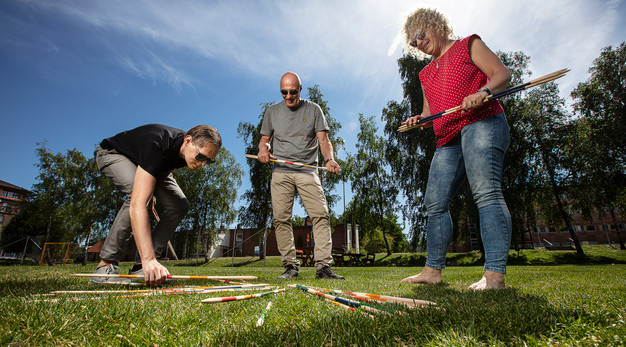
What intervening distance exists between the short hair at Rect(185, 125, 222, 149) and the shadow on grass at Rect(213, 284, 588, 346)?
6.94ft

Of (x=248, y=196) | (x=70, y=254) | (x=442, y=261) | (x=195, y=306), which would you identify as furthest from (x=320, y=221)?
(x=70, y=254)

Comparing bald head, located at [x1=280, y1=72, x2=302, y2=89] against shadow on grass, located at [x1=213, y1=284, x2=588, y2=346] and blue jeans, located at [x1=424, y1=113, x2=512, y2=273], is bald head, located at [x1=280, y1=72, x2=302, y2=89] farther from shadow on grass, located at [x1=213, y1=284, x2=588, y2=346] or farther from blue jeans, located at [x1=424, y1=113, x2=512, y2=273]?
shadow on grass, located at [x1=213, y1=284, x2=588, y2=346]

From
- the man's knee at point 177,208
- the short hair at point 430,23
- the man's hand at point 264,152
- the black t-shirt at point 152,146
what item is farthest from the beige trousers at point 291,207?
the short hair at point 430,23

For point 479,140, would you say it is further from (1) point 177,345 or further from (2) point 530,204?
(2) point 530,204

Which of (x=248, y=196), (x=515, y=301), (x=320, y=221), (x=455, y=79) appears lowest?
(x=515, y=301)

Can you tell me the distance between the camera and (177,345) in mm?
979

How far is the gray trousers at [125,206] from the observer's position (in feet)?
10.3

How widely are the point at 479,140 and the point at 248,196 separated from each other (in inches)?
876

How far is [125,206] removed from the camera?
318 cm

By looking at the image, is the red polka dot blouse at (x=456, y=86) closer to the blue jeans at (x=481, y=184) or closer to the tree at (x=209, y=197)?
the blue jeans at (x=481, y=184)

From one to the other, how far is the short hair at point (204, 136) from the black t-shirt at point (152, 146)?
23 cm

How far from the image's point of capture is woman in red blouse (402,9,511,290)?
2.41 metres

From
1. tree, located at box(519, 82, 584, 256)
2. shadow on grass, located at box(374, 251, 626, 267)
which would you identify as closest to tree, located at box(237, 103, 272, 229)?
shadow on grass, located at box(374, 251, 626, 267)

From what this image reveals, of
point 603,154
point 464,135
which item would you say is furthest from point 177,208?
point 603,154
